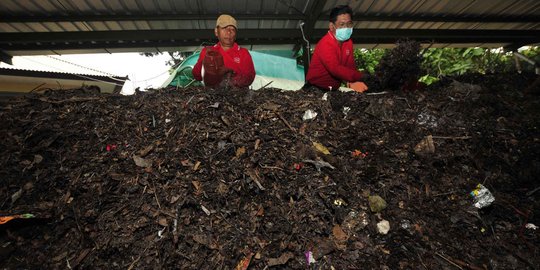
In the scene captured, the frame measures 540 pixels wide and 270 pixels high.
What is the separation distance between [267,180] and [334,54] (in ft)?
7.18

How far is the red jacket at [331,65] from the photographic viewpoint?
9.89 feet

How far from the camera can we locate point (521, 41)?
5605 mm

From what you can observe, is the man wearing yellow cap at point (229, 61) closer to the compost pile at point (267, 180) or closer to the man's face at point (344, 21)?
the compost pile at point (267, 180)

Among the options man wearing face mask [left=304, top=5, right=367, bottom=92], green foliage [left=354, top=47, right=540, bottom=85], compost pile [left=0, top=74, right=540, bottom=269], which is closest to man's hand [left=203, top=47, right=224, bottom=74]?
compost pile [left=0, top=74, right=540, bottom=269]

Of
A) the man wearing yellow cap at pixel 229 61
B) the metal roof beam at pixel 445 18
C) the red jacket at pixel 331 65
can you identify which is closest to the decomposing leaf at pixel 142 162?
the man wearing yellow cap at pixel 229 61

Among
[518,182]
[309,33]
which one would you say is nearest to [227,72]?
[518,182]

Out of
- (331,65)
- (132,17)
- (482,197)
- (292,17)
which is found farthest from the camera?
(292,17)

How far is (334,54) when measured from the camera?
3154 millimetres

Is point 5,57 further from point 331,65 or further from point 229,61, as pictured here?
point 331,65

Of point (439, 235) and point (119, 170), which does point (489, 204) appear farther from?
point (119, 170)

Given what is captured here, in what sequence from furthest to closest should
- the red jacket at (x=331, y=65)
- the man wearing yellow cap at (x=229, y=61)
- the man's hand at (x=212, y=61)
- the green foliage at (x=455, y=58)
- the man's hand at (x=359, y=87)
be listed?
the green foliage at (x=455, y=58)
the red jacket at (x=331, y=65)
the man's hand at (x=359, y=87)
the man wearing yellow cap at (x=229, y=61)
the man's hand at (x=212, y=61)

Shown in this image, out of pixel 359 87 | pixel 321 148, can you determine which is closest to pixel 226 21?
pixel 359 87

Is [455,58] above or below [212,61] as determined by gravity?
above

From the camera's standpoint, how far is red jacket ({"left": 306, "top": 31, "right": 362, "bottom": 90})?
3.01 meters
